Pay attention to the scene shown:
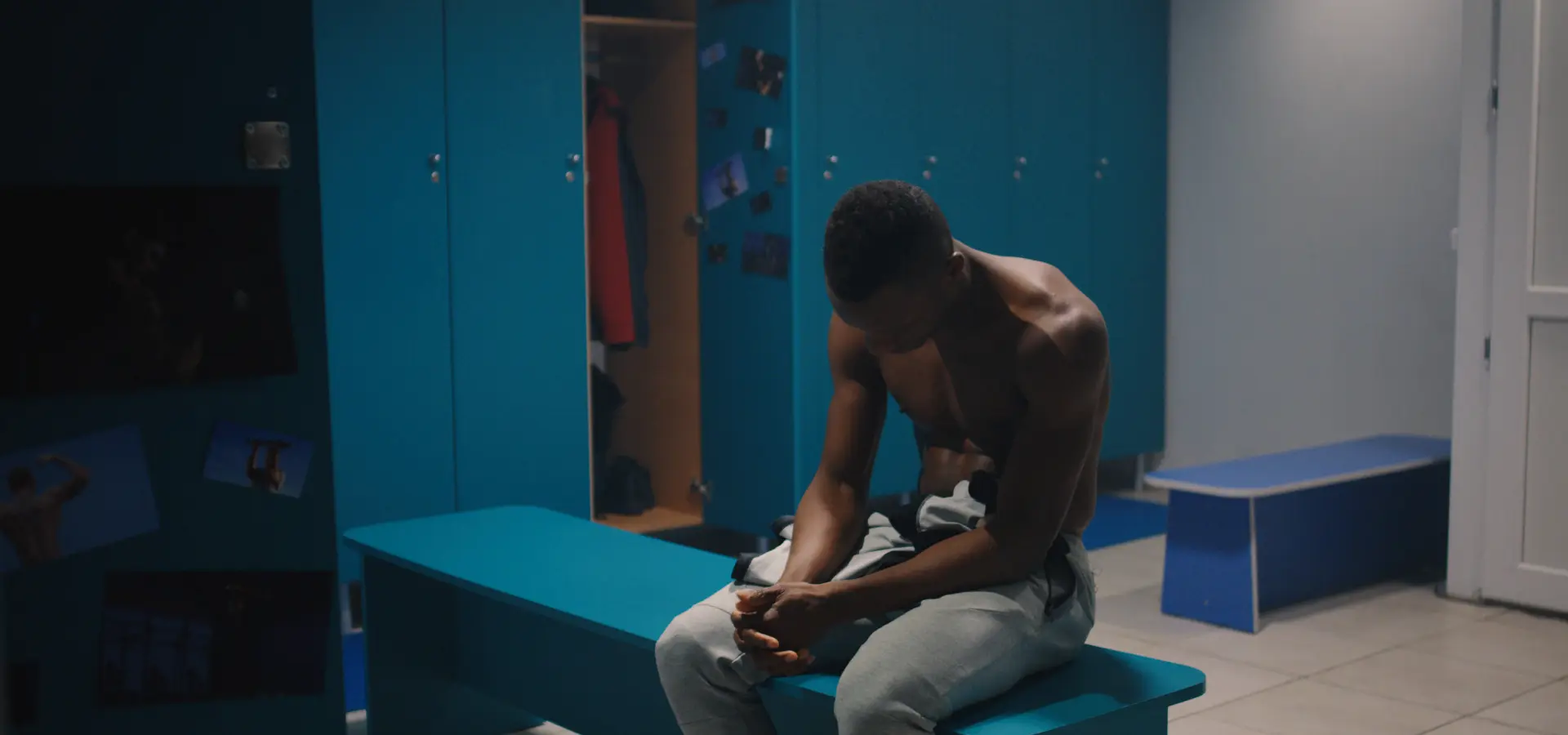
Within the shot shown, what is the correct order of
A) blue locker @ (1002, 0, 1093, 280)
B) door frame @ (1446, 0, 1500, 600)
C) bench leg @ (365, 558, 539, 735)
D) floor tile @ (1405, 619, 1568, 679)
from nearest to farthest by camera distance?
bench leg @ (365, 558, 539, 735) < floor tile @ (1405, 619, 1568, 679) < door frame @ (1446, 0, 1500, 600) < blue locker @ (1002, 0, 1093, 280)

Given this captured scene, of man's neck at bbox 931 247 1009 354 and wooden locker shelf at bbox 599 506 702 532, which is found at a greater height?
man's neck at bbox 931 247 1009 354

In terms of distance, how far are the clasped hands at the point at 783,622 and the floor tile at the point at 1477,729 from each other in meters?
1.78

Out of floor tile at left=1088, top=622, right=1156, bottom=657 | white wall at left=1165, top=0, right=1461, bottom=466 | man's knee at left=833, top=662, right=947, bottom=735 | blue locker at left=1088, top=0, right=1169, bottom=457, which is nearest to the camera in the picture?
man's knee at left=833, top=662, right=947, bottom=735

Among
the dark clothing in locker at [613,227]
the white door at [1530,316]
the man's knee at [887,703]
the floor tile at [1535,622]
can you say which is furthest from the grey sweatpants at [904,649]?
the dark clothing in locker at [613,227]

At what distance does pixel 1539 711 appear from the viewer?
318 cm

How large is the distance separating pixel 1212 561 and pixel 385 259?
241 cm

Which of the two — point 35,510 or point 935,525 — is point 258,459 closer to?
point 35,510

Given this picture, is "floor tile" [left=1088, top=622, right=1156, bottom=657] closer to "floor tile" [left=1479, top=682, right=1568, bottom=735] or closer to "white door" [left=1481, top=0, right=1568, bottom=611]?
"floor tile" [left=1479, top=682, right=1568, bottom=735]

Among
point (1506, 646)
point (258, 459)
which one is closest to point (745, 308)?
point (1506, 646)

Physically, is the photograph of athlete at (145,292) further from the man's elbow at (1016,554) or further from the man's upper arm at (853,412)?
the man's elbow at (1016,554)

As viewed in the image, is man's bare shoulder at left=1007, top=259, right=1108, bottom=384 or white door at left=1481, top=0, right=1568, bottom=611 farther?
white door at left=1481, top=0, right=1568, bottom=611

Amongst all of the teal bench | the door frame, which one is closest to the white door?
the door frame

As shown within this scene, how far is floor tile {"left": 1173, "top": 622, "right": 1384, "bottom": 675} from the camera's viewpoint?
3.57m

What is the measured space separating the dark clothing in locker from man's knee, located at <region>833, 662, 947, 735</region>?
308 centimetres
